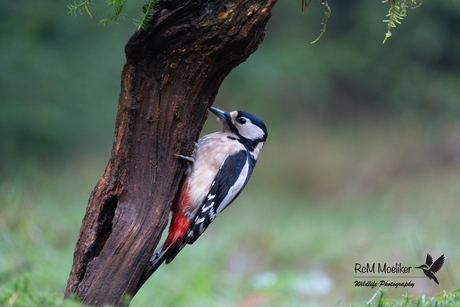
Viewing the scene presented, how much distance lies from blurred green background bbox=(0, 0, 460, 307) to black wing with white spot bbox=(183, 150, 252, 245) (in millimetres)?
1347

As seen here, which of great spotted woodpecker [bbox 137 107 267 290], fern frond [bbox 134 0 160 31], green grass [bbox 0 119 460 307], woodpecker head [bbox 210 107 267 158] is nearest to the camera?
fern frond [bbox 134 0 160 31]

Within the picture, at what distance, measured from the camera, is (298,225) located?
6.90m

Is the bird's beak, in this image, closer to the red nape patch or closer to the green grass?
the red nape patch

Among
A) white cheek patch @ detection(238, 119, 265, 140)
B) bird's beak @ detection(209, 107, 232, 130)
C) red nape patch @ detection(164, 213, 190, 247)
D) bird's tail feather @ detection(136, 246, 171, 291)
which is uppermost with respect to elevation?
bird's beak @ detection(209, 107, 232, 130)

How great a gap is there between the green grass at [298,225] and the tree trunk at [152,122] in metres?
0.35

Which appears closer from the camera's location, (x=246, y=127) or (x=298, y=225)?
(x=246, y=127)

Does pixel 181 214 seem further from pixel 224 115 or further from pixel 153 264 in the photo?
pixel 224 115

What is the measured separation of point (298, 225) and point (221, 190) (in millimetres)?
4303

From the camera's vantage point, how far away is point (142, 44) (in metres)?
2.07

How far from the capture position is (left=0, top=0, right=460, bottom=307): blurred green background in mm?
4562

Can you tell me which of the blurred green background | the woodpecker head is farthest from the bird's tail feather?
the blurred green background

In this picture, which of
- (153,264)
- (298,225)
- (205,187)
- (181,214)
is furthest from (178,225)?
(298,225)

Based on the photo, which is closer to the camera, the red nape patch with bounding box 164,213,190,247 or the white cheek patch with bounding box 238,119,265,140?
the red nape patch with bounding box 164,213,190,247

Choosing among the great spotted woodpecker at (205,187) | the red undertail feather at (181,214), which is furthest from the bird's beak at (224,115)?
the red undertail feather at (181,214)
